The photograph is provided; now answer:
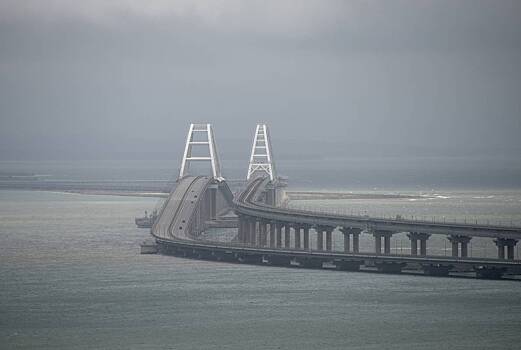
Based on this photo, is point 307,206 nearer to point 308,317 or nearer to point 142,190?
point 142,190

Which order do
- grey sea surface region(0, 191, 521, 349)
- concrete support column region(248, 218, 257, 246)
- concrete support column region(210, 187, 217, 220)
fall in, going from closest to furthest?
grey sea surface region(0, 191, 521, 349), concrete support column region(248, 218, 257, 246), concrete support column region(210, 187, 217, 220)

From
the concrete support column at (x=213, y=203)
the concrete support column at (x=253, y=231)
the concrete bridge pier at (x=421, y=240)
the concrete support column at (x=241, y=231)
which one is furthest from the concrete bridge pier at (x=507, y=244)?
the concrete support column at (x=213, y=203)

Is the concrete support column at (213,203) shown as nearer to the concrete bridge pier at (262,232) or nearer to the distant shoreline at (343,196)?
the concrete bridge pier at (262,232)

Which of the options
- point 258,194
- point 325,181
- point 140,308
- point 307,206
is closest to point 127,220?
point 258,194

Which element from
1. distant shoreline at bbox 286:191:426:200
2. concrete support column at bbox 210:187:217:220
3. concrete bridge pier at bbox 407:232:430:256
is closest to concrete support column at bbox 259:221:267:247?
concrete bridge pier at bbox 407:232:430:256

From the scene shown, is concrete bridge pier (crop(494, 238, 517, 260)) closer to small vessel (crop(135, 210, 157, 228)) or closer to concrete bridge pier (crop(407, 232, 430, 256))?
concrete bridge pier (crop(407, 232, 430, 256))
